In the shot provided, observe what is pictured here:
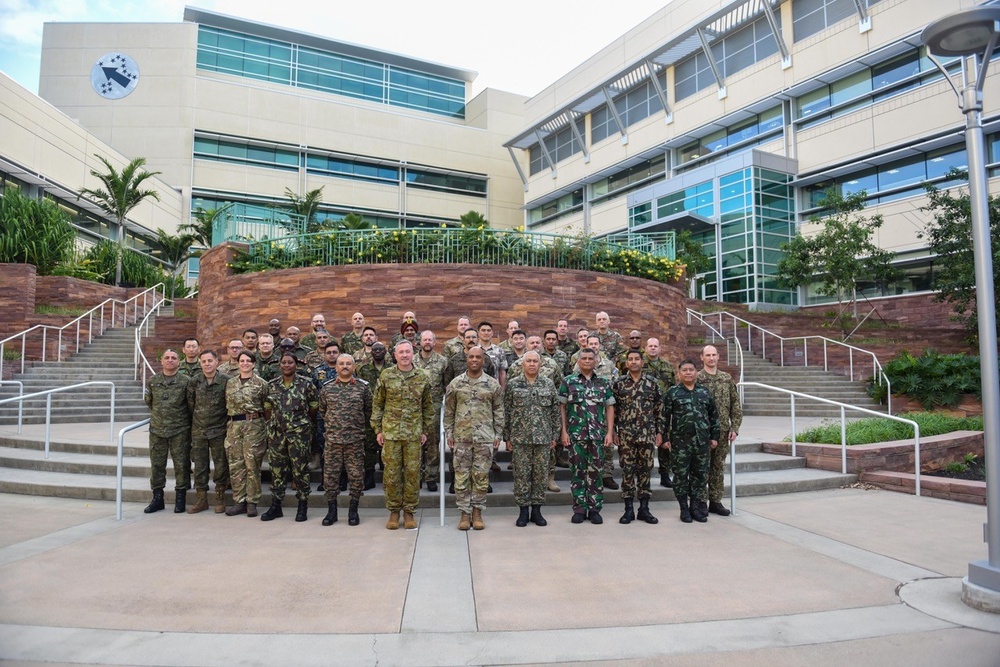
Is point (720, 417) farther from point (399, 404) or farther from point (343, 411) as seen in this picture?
point (343, 411)

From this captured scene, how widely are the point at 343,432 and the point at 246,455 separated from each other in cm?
110

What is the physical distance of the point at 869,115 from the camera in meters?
24.9

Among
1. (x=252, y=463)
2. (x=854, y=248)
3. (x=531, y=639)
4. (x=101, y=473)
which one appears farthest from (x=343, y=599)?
(x=854, y=248)

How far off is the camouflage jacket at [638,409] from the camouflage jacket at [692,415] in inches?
6.1

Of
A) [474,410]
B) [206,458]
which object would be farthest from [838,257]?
[206,458]

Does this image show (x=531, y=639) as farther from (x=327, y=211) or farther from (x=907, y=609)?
(x=327, y=211)

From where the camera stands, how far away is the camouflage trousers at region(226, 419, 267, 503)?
657 cm

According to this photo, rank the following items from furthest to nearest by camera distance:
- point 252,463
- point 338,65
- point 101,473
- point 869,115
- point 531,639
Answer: point 338,65
point 869,115
point 101,473
point 252,463
point 531,639

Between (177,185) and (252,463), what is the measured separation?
32870 mm

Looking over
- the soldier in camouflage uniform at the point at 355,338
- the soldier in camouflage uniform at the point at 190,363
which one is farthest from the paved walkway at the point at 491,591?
the soldier in camouflage uniform at the point at 355,338

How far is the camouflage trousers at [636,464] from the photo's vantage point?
21.7 ft

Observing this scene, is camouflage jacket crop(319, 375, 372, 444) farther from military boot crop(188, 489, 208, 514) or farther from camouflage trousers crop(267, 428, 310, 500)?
military boot crop(188, 489, 208, 514)

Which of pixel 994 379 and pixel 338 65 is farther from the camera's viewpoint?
pixel 338 65

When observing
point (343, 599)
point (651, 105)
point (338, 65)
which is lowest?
point (343, 599)
